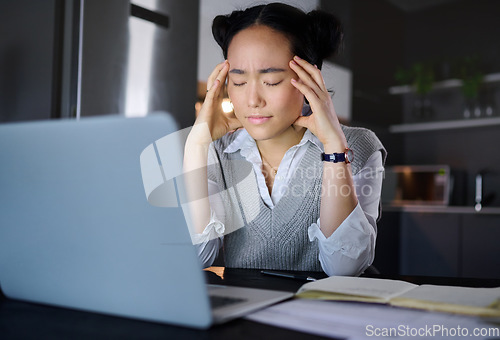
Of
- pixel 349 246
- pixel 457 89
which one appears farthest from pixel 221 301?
pixel 457 89

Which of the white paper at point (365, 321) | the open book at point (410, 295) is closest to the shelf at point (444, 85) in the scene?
the open book at point (410, 295)

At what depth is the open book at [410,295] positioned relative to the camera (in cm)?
61

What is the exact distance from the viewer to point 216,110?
4.91ft

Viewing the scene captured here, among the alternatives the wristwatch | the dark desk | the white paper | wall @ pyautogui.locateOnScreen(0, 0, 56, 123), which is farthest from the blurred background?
the dark desk

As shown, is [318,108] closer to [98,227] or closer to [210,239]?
[210,239]

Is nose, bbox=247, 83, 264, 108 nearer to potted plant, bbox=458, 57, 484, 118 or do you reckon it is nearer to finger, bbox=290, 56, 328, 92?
finger, bbox=290, 56, 328, 92

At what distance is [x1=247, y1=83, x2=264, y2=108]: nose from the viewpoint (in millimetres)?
1383

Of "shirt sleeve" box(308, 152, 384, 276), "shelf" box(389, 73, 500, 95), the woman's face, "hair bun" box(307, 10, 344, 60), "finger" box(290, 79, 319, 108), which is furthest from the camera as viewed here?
"shelf" box(389, 73, 500, 95)

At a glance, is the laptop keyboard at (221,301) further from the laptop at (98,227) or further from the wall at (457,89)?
the wall at (457,89)

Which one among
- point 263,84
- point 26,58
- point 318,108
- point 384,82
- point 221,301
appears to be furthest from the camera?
point 384,82

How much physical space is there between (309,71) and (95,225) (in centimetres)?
96

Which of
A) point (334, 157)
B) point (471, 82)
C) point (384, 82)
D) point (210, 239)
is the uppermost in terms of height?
point (384, 82)

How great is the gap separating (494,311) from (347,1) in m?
3.76

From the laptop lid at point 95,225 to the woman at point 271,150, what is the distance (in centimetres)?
77
